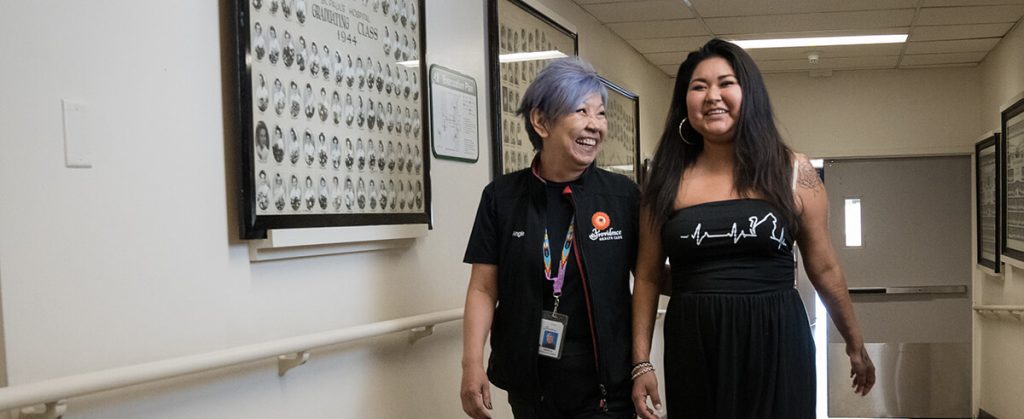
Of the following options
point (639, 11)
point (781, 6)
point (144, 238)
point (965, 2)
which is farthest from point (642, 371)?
point (965, 2)

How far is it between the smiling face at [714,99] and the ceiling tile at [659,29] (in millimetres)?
3353

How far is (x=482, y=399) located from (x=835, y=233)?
6246mm

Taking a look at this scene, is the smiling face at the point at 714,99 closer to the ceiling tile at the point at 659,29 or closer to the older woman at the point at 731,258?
the older woman at the point at 731,258

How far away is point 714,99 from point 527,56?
1.87 metres

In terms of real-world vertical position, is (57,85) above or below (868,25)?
below

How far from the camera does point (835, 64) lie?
7129 mm

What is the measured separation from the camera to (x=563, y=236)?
197cm

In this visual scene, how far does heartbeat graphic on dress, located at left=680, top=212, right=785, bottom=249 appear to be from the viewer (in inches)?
74.7

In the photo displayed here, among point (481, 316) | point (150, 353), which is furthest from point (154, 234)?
point (481, 316)

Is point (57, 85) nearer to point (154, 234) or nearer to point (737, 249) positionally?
point (154, 234)

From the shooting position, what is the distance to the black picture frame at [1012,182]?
4996 millimetres

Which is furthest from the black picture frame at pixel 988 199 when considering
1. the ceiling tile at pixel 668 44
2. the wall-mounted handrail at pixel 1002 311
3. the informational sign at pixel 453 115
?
the informational sign at pixel 453 115

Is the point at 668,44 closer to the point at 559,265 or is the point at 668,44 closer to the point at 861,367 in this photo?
the point at 861,367

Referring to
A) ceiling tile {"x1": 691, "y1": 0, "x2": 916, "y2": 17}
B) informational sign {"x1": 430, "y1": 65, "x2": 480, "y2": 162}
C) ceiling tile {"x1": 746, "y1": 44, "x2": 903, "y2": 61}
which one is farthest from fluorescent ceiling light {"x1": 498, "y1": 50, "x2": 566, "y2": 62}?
ceiling tile {"x1": 746, "y1": 44, "x2": 903, "y2": 61}
